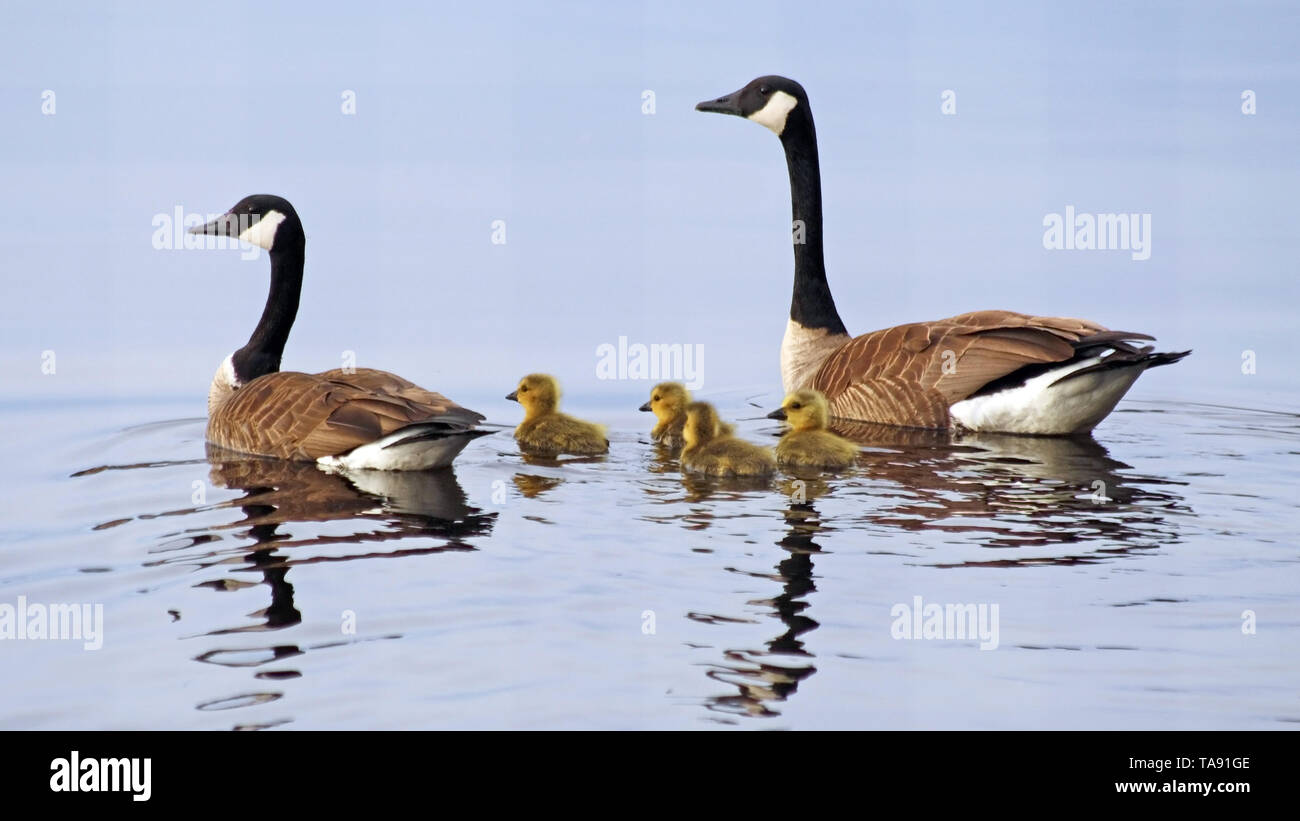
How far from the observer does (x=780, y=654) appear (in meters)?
6.88

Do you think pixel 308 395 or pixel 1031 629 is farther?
pixel 308 395

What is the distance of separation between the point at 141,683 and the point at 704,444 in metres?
5.06

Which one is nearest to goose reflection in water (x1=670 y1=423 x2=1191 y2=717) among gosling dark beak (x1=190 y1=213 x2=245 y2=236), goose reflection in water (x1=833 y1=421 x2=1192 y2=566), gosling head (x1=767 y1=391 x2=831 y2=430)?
goose reflection in water (x1=833 y1=421 x2=1192 y2=566)

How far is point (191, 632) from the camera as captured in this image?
288 inches

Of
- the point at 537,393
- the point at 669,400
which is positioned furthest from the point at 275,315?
the point at 669,400

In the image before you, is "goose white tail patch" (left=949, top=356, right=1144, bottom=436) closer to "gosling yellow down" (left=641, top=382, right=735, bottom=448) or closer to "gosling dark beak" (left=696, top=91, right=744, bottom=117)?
"gosling yellow down" (left=641, top=382, right=735, bottom=448)

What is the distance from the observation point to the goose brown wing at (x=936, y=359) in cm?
1208

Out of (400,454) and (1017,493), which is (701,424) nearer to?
(400,454)

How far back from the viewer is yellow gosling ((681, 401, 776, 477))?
1059 cm

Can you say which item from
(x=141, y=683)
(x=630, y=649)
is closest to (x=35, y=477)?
(x=141, y=683)

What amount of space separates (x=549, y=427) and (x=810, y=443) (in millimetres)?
1982

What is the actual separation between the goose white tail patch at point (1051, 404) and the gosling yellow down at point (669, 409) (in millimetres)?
2160

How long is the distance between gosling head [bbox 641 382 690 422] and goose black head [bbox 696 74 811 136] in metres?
3.72

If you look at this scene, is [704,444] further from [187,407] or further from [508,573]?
[187,407]
